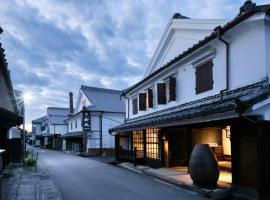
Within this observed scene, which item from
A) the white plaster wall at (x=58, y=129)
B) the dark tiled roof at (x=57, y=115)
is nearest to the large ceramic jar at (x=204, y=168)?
the white plaster wall at (x=58, y=129)

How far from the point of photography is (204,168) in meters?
11.6

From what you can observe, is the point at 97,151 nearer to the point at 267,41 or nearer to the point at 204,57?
the point at 204,57

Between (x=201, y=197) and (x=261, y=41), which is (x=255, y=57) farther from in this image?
(x=201, y=197)

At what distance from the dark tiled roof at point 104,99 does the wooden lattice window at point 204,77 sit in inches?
986

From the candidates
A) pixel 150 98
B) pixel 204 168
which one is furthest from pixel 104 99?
pixel 204 168

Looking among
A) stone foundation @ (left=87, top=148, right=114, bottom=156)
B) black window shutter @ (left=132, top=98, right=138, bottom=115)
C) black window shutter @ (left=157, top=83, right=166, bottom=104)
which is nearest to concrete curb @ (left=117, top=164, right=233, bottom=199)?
black window shutter @ (left=157, top=83, right=166, bottom=104)

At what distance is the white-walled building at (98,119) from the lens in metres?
37.3

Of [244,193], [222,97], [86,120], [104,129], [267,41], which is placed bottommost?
[244,193]

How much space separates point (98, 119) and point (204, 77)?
1010 inches

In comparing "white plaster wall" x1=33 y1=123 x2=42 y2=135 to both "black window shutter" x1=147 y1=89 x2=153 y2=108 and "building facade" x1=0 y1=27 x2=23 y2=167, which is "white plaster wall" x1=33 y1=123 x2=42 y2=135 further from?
"black window shutter" x1=147 y1=89 x2=153 y2=108

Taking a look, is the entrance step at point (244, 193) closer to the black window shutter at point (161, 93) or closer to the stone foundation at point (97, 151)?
the black window shutter at point (161, 93)

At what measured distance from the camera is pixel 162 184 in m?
13.9

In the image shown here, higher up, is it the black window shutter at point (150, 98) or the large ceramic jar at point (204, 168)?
the black window shutter at point (150, 98)

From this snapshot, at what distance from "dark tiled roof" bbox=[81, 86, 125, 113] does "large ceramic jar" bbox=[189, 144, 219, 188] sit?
27509 mm
